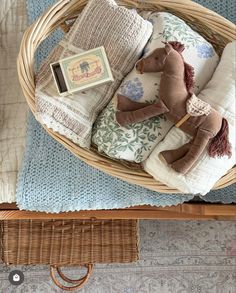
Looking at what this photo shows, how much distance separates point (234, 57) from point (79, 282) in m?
0.86

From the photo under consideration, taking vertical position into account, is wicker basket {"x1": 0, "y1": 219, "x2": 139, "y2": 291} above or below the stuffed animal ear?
below

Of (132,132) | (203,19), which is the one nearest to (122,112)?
(132,132)

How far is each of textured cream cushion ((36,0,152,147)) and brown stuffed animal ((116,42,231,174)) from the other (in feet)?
0.26

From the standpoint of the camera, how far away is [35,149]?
1.25 m

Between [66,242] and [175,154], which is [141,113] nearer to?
[175,154]

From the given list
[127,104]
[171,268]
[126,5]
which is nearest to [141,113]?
[127,104]

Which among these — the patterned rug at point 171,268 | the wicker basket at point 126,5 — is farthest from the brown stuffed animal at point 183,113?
the patterned rug at point 171,268

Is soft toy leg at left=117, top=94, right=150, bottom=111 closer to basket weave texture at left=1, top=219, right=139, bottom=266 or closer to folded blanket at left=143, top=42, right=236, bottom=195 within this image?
folded blanket at left=143, top=42, right=236, bottom=195

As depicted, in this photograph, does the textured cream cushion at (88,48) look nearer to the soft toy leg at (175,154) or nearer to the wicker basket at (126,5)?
the wicker basket at (126,5)

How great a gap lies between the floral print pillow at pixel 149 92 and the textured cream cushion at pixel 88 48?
24 mm

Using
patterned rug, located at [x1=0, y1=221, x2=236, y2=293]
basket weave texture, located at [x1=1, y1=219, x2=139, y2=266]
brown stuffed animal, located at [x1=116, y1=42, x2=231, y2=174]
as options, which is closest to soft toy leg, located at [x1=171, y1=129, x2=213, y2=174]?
brown stuffed animal, located at [x1=116, y1=42, x2=231, y2=174]

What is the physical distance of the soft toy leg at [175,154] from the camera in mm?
998

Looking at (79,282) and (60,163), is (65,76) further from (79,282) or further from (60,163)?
(79,282)

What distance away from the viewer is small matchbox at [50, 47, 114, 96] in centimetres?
102
